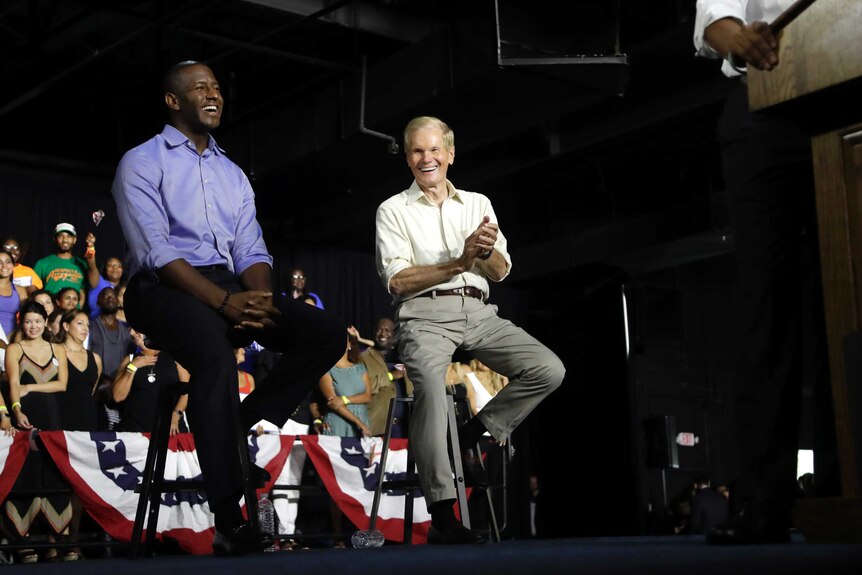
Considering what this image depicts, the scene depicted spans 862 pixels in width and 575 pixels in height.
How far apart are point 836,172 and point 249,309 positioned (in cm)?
153

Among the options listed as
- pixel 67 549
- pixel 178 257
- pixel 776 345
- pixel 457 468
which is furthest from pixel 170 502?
pixel 776 345

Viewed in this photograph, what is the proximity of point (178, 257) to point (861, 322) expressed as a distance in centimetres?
171

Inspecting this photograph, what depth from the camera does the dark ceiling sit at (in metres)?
8.41

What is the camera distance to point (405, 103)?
9.29m

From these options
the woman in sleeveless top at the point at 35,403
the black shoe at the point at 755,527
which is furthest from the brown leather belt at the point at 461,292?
the woman in sleeveless top at the point at 35,403

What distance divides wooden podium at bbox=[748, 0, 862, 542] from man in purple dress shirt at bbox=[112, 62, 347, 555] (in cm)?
136

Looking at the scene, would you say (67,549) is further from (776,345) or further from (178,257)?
(776,345)

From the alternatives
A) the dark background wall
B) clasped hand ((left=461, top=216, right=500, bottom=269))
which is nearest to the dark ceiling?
the dark background wall

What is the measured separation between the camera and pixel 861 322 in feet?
6.01

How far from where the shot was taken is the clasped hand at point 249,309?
2693mm

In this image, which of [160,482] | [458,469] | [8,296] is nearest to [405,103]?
[8,296]

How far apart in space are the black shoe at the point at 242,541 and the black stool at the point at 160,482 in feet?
0.13

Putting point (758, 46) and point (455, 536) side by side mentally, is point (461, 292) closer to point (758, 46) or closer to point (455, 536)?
point (455, 536)

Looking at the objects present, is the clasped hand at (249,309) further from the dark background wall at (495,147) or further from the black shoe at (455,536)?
the dark background wall at (495,147)
